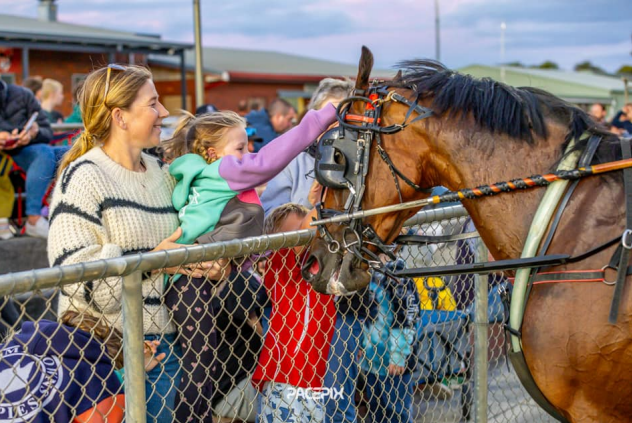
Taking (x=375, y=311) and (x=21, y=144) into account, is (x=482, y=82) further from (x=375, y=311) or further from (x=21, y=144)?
(x=21, y=144)

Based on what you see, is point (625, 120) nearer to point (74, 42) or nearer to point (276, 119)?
point (276, 119)

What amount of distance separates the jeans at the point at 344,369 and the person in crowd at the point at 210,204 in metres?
0.71

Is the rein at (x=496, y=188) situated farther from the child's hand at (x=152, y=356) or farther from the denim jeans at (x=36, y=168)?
the denim jeans at (x=36, y=168)

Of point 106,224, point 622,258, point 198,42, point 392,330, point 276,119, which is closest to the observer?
point 622,258

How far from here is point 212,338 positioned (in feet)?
10.3

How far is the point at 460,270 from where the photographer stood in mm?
2799

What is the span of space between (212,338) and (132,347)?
79 centimetres

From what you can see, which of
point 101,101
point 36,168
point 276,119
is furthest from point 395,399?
point 276,119

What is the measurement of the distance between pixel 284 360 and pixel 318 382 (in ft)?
0.65

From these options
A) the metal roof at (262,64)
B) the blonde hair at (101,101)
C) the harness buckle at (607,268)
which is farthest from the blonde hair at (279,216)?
the metal roof at (262,64)

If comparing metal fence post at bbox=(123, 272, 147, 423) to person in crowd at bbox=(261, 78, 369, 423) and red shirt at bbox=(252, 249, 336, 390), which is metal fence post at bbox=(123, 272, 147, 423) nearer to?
red shirt at bbox=(252, 249, 336, 390)

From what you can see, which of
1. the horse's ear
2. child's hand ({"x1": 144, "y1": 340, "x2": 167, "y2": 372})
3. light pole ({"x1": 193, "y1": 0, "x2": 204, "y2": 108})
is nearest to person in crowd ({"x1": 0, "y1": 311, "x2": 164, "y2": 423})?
child's hand ({"x1": 144, "y1": 340, "x2": 167, "y2": 372})

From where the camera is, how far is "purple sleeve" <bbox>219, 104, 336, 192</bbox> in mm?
3141

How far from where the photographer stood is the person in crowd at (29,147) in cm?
658
